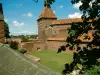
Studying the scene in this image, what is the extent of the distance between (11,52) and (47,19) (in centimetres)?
5430

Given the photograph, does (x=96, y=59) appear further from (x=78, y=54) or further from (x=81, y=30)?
(x=81, y=30)

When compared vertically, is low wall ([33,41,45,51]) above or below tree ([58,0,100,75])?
below

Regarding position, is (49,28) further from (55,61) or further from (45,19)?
(55,61)

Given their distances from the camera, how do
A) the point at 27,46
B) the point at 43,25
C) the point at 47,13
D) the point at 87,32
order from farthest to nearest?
1. the point at 43,25
2. the point at 47,13
3. the point at 27,46
4. the point at 87,32

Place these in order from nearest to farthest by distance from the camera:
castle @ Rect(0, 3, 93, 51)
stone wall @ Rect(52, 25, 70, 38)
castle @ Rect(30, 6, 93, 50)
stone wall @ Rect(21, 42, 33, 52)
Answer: stone wall @ Rect(21, 42, 33, 52), castle @ Rect(0, 3, 93, 51), castle @ Rect(30, 6, 93, 50), stone wall @ Rect(52, 25, 70, 38)

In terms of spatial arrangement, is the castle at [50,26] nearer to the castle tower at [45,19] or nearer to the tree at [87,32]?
the castle tower at [45,19]

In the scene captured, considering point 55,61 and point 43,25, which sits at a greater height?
point 43,25

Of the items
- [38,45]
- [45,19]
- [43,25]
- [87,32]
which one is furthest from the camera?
[43,25]

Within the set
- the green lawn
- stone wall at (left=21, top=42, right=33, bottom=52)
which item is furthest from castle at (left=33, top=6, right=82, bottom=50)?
the green lawn

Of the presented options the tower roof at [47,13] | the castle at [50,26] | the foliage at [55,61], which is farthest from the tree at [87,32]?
the tower roof at [47,13]

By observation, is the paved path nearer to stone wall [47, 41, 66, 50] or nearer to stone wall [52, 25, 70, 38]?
stone wall [47, 41, 66, 50]

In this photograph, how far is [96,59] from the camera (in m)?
7.05

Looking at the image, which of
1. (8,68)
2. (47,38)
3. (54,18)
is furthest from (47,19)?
(8,68)

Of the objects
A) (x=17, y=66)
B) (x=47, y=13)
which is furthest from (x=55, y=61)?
(x=47, y=13)
